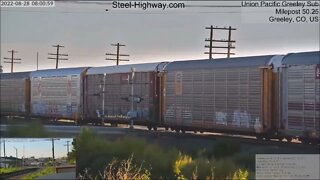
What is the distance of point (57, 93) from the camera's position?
477 cm

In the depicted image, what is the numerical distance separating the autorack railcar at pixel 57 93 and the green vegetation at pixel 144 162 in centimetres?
57

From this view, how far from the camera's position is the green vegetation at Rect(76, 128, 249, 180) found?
12.6 feet

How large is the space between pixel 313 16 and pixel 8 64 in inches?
99.5

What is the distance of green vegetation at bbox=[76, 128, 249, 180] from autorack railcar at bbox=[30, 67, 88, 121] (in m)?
0.57

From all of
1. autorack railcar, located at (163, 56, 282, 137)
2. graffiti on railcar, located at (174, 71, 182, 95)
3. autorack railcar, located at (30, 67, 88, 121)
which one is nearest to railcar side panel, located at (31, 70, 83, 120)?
autorack railcar, located at (30, 67, 88, 121)

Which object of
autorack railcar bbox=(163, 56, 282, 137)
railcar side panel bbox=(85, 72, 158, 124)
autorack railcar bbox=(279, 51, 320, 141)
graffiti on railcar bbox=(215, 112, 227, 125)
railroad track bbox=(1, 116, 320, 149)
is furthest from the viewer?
graffiti on railcar bbox=(215, 112, 227, 125)

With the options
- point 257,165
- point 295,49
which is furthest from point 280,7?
point 257,165

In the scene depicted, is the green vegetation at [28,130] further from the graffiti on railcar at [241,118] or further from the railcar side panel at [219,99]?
the graffiti on railcar at [241,118]

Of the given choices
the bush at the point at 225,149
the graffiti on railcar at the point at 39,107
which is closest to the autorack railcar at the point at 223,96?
the bush at the point at 225,149

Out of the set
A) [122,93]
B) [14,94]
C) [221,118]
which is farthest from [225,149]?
[14,94]

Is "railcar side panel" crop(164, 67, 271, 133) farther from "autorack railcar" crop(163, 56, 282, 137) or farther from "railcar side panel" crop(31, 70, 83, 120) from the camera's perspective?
"railcar side panel" crop(31, 70, 83, 120)

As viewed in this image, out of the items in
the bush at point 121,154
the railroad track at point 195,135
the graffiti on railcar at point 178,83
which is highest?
the graffiti on railcar at point 178,83

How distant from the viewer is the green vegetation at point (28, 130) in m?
3.88

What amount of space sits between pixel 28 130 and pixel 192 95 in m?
2.08
